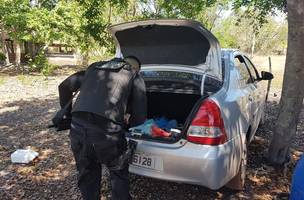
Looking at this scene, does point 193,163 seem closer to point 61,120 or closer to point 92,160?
point 92,160

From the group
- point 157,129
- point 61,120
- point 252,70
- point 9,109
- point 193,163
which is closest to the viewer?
point 193,163

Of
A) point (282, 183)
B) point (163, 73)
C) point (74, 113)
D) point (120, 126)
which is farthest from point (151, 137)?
point (282, 183)

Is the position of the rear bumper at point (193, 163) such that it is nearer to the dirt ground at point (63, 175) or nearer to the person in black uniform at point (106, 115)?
the person in black uniform at point (106, 115)

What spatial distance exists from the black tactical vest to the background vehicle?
0.58 m

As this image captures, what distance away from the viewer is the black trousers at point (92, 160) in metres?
2.98

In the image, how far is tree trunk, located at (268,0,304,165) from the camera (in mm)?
3986

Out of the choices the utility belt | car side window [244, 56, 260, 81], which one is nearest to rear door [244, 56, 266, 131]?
car side window [244, 56, 260, 81]

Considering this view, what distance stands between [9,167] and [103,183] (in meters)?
1.49

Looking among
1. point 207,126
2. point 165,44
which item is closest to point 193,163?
point 207,126

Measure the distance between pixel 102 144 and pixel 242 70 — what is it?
2.49m

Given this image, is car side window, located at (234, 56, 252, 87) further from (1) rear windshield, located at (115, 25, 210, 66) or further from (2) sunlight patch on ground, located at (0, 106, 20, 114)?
(2) sunlight patch on ground, located at (0, 106, 20, 114)

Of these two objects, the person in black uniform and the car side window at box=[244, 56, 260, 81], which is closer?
the person in black uniform

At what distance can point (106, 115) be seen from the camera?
2936 mm

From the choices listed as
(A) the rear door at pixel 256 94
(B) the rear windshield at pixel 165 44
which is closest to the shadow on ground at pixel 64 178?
(A) the rear door at pixel 256 94
